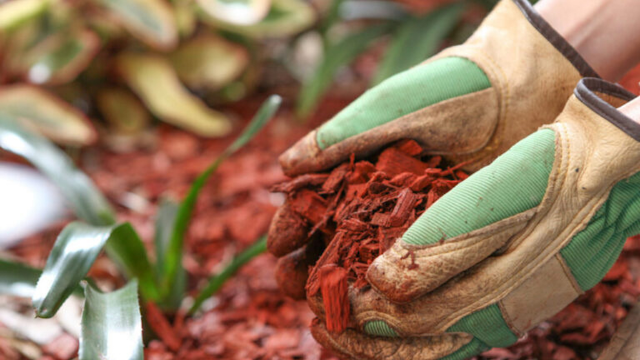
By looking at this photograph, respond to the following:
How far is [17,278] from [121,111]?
1467 millimetres

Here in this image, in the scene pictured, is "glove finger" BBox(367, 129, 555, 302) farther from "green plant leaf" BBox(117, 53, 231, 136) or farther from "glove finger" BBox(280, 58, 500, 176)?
"green plant leaf" BBox(117, 53, 231, 136)

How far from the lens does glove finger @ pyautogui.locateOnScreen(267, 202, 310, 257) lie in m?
1.01

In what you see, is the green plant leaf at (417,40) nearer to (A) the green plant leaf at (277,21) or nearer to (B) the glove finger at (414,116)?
(A) the green plant leaf at (277,21)

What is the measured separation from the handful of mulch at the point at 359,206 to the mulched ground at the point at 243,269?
283 millimetres

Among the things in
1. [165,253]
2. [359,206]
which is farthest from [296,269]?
[165,253]

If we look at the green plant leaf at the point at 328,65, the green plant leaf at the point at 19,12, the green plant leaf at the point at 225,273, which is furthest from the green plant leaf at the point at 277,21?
the green plant leaf at the point at 225,273

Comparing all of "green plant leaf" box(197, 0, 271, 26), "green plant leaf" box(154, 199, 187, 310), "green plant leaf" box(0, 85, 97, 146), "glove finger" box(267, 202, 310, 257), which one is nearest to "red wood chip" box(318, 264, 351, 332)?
"glove finger" box(267, 202, 310, 257)

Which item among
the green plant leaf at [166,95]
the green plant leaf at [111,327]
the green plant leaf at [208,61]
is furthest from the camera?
the green plant leaf at [208,61]

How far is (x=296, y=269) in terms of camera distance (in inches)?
40.3

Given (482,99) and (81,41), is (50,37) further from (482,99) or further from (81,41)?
(482,99)

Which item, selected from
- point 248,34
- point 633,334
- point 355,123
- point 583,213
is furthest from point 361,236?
point 248,34

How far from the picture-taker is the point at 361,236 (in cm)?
89

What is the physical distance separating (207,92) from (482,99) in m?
1.93

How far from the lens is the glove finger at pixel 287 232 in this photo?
1010 mm
